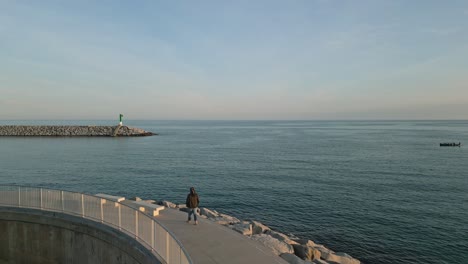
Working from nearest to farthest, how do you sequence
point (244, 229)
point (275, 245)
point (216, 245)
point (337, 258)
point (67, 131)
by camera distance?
point (216, 245) → point (275, 245) → point (244, 229) → point (337, 258) → point (67, 131)

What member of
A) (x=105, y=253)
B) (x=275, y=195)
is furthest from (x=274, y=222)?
(x=105, y=253)

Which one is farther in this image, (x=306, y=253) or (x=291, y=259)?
(x=306, y=253)

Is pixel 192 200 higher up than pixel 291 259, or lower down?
higher up

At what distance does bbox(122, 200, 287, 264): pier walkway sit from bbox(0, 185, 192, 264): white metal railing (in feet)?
4.87

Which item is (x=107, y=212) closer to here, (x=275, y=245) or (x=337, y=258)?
(x=275, y=245)

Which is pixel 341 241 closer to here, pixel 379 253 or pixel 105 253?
pixel 379 253

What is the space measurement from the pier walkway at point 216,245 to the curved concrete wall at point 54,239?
2362 mm

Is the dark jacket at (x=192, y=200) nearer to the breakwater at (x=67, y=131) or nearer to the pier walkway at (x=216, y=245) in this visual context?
the pier walkway at (x=216, y=245)

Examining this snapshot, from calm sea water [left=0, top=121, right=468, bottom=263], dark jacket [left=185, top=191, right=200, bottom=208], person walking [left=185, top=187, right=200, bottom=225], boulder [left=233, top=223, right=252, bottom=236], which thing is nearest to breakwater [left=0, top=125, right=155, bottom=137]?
calm sea water [left=0, top=121, right=468, bottom=263]

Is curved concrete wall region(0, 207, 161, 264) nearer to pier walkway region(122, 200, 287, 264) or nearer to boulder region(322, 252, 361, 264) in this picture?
pier walkway region(122, 200, 287, 264)

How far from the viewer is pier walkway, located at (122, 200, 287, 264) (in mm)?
9383

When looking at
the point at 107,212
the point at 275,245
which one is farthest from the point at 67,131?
the point at 275,245

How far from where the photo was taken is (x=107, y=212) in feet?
35.6

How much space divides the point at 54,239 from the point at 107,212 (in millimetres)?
2794
